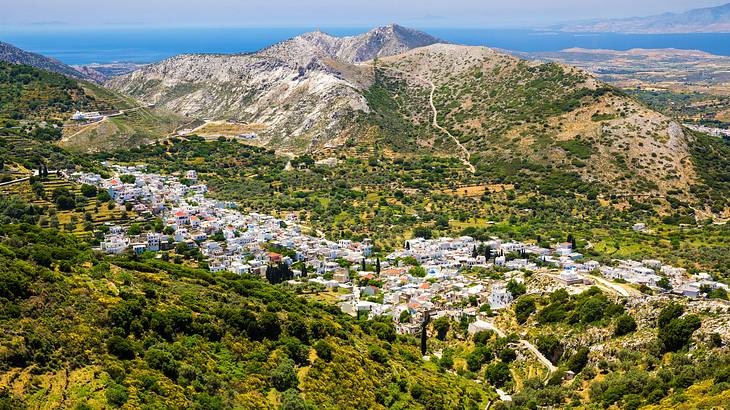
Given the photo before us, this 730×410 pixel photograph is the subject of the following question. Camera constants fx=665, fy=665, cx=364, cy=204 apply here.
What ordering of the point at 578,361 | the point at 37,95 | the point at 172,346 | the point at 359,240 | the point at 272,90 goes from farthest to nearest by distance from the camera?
1. the point at 272,90
2. the point at 37,95
3. the point at 359,240
4. the point at 578,361
5. the point at 172,346

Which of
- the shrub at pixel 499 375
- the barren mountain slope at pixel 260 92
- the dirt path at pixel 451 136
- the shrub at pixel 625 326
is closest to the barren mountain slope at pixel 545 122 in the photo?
the dirt path at pixel 451 136

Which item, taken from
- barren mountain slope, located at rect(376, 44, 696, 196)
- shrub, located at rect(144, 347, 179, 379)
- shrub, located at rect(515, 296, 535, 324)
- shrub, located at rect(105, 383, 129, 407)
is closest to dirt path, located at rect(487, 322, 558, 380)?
shrub, located at rect(515, 296, 535, 324)

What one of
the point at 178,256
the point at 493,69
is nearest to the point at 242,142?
the point at 493,69

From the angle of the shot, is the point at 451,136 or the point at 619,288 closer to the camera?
the point at 619,288

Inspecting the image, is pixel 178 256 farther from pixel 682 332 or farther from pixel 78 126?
pixel 78 126

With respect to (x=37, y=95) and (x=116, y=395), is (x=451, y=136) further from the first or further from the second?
(x=116, y=395)

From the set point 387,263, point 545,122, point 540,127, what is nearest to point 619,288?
point 387,263

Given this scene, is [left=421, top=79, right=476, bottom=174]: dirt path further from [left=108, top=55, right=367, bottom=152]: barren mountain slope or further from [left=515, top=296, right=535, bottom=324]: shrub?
[left=515, top=296, right=535, bottom=324]: shrub
